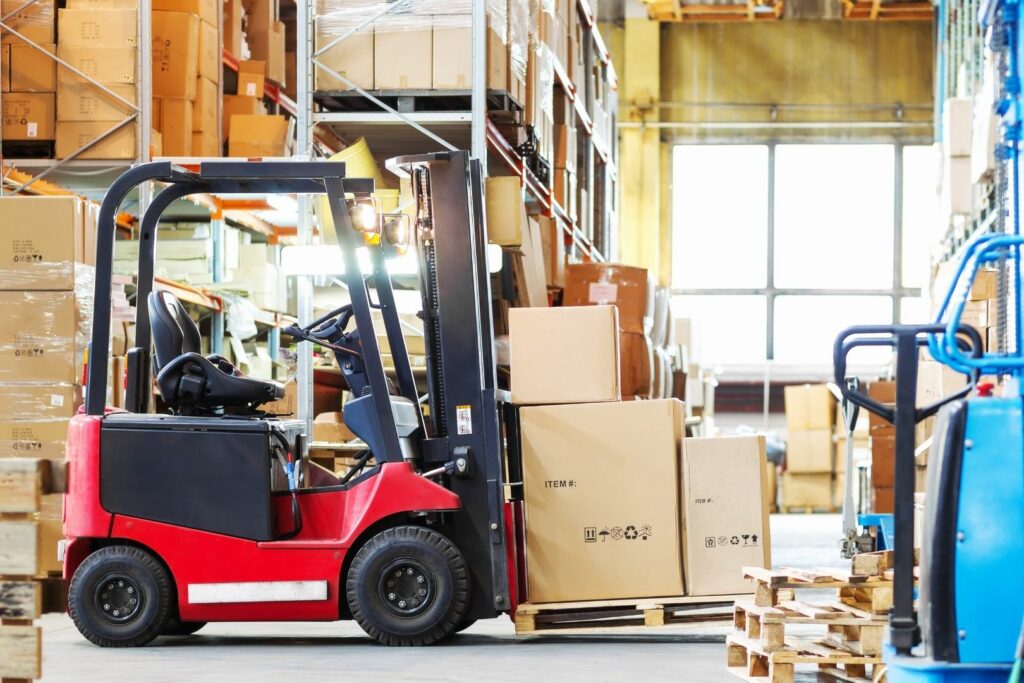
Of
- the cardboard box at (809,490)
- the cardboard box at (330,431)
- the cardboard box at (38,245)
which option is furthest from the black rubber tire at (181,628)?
the cardboard box at (809,490)

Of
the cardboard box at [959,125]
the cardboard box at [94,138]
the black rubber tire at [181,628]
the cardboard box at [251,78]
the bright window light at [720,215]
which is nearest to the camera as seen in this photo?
the black rubber tire at [181,628]

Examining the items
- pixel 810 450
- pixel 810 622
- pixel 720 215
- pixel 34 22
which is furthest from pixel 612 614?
pixel 720 215

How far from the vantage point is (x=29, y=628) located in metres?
4.21

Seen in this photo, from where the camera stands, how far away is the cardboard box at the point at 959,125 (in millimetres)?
11336

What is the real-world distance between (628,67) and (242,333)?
12.7 meters

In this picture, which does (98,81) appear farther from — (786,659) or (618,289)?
(786,659)

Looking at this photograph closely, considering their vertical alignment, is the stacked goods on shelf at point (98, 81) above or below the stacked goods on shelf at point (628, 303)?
above

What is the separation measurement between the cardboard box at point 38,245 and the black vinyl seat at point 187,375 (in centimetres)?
148

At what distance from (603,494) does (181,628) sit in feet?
6.71

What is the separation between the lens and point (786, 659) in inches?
203

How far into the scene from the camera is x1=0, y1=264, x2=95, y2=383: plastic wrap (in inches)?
298

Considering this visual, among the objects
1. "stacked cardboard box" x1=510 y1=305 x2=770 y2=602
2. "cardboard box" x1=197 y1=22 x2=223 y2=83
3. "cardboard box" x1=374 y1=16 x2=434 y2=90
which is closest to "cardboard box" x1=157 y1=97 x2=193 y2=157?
"cardboard box" x1=197 y1=22 x2=223 y2=83

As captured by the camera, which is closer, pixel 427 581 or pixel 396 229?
pixel 427 581

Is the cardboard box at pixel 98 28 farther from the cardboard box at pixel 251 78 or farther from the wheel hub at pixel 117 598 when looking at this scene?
the wheel hub at pixel 117 598
